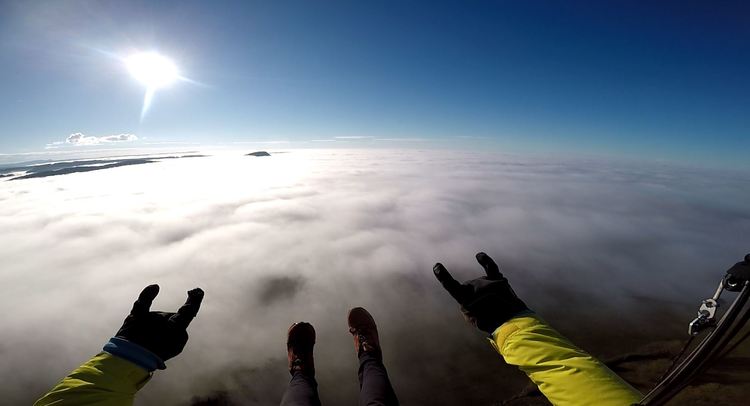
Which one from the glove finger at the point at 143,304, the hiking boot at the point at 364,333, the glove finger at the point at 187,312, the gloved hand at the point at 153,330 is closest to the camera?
the gloved hand at the point at 153,330

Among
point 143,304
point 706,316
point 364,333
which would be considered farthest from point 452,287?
point 143,304

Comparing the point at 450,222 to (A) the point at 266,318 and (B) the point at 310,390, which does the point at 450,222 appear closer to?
(A) the point at 266,318

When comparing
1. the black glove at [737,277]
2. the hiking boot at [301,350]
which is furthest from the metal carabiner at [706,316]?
the hiking boot at [301,350]

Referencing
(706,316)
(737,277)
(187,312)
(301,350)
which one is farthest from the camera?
(301,350)

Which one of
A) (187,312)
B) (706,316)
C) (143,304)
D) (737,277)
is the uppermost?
(737,277)

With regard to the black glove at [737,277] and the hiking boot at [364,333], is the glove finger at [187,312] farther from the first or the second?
the black glove at [737,277]

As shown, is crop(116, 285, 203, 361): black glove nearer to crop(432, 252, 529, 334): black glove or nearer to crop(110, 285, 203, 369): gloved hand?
crop(110, 285, 203, 369): gloved hand

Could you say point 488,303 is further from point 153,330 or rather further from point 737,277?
point 153,330
